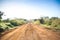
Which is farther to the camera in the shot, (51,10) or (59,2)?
(51,10)

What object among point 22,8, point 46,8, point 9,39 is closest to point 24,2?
point 22,8

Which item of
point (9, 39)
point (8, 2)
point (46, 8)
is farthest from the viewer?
point (46, 8)

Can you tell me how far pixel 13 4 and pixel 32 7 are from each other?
1578mm

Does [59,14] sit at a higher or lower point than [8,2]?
lower

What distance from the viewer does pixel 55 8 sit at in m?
8.85

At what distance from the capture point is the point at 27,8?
9312 mm

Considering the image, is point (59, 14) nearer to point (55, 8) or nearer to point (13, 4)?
point (55, 8)

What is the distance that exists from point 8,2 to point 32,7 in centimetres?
198

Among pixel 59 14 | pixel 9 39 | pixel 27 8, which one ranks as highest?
pixel 27 8

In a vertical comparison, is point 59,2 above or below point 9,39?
above

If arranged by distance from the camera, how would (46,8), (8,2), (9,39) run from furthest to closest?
1. (46,8)
2. (8,2)
3. (9,39)

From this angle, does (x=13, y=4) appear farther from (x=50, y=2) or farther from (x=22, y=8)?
(x=50, y=2)

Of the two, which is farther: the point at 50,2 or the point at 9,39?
the point at 50,2

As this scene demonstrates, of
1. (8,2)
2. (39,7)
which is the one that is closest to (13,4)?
(8,2)
